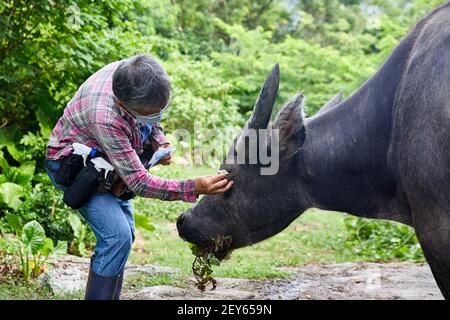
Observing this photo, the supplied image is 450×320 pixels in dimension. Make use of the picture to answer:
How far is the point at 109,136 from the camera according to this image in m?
4.07

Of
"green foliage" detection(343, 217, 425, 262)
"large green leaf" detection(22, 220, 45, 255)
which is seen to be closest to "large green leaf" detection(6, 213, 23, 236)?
"large green leaf" detection(22, 220, 45, 255)

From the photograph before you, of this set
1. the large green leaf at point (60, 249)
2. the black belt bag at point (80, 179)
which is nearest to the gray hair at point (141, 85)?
the black belt bag at point (80, 179)

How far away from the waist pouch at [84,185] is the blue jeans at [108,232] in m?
0.09

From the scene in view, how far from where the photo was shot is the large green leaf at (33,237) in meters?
5.99

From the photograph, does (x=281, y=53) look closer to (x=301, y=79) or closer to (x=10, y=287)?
(x=301, y=79)

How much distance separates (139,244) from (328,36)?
1536 centimetres

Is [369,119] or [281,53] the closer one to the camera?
[369,119]

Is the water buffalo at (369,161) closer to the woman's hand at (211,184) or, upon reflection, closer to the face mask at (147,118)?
the woman's hand at (211,184)

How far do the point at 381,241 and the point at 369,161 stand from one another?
17.7 ft

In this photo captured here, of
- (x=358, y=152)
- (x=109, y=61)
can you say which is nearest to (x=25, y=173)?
(x=109, y=61)

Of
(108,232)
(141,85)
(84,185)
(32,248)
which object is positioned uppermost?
(141,85)

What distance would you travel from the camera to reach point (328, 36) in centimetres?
2319

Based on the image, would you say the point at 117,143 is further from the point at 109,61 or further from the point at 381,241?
the point at 381,241
